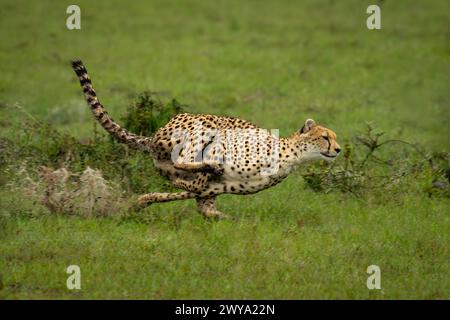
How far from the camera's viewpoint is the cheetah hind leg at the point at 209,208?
10414mm

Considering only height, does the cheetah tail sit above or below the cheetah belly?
above

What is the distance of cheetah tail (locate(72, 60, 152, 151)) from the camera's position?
35.0 ft

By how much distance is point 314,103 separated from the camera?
1680 cm

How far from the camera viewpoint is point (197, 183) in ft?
34.0

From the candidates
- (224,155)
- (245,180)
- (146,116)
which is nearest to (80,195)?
(224,155)

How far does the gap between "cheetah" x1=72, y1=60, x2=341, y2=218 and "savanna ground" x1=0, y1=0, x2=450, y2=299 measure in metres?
0.31

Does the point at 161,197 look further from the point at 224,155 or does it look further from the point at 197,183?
the point at 224,155

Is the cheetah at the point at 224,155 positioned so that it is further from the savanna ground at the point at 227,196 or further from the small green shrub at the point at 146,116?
the small green shrub at the point at 146,116

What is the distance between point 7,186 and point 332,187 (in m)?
3.39

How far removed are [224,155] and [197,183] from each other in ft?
1.21
